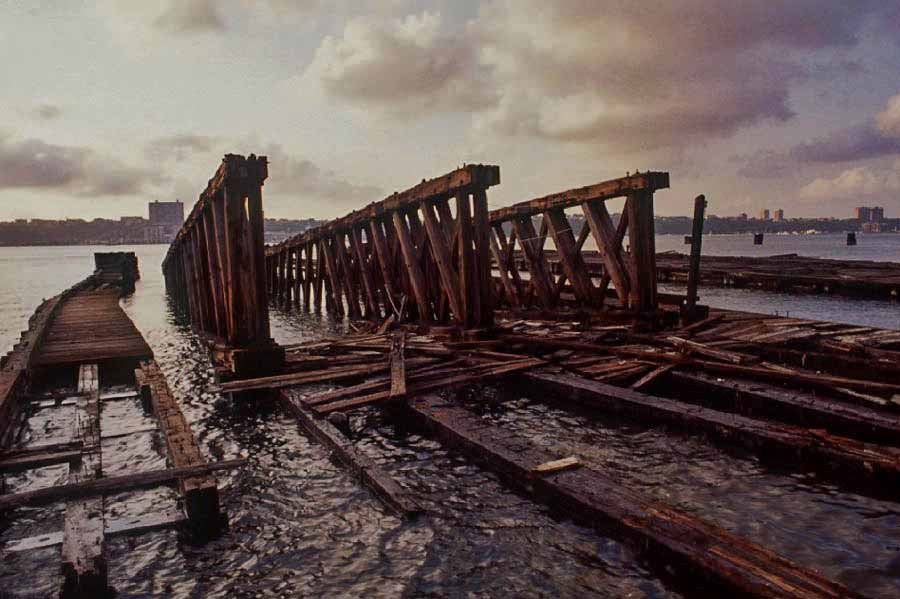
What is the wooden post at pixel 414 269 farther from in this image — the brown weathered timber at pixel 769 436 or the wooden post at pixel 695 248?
the brown weathered timber at pixel 769 436

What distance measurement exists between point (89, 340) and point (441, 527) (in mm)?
10752

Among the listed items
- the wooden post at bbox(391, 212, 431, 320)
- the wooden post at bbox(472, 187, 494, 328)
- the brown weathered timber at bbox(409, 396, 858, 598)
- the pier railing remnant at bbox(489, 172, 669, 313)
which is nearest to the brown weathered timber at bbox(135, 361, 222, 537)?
the brown weathered timber at bbox(409, 396, 858, 598)

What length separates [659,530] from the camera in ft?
12.5

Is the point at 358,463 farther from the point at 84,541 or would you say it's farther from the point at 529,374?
the point at 529,374

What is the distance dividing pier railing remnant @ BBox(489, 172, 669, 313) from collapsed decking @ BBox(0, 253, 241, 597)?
27.6 feet

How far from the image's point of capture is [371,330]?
48.5 feet

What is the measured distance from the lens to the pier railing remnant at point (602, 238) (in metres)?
12.0

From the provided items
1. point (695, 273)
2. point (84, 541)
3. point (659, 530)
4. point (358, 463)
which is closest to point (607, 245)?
point (695, 273)

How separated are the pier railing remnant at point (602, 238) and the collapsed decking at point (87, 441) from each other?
8.40m

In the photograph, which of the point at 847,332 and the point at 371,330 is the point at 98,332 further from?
the point at 847,332

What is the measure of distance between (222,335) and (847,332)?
11.9 metres

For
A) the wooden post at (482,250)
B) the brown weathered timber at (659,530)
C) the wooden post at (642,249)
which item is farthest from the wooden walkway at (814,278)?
the brown weathered timber at (659,530)

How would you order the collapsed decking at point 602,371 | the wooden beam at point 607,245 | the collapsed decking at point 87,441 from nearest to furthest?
the collapsed decking at point 87,441, the collapsed decking at point 602,371, the wooden beam at point 607,245

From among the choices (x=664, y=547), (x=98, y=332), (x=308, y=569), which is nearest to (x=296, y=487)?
(x=308, y=569)
